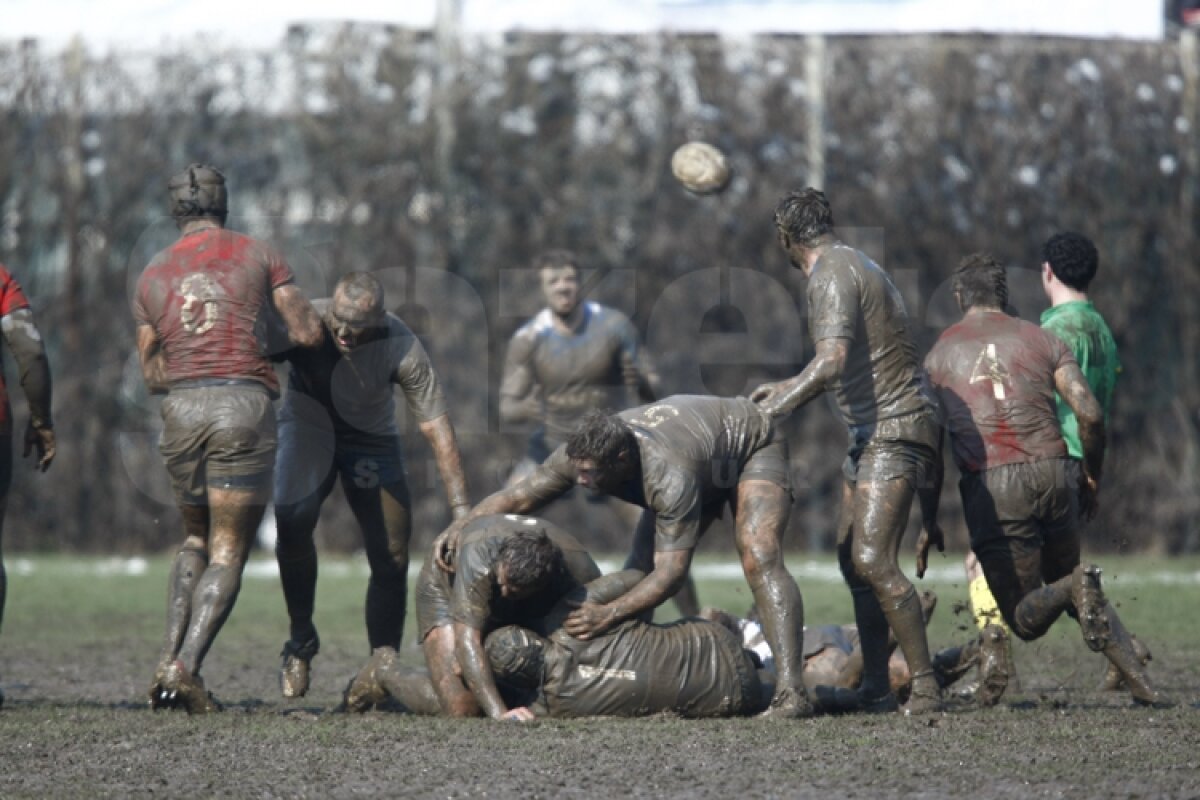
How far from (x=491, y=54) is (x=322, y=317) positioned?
8398 mm

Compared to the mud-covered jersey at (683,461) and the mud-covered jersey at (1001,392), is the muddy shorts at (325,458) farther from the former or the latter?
the mud-covered jersey at (1001,392)

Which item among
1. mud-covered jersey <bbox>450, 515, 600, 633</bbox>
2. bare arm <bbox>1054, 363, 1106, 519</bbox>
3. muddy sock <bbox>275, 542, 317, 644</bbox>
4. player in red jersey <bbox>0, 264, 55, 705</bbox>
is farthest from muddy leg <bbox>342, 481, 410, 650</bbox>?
bare arm <bbox>1054, 363, 1106, 519</bbox>

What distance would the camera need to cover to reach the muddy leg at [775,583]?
22.9 feet

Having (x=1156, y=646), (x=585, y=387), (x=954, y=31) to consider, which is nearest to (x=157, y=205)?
(x=585, y=387)

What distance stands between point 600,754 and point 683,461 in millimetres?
1441

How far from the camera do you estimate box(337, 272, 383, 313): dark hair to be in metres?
7.84

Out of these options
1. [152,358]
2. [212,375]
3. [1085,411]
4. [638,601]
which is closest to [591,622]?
[638,601]

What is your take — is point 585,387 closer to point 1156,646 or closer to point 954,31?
point 1156,646

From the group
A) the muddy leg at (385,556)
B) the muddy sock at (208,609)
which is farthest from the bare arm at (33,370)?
the muddy leg at (385,556)

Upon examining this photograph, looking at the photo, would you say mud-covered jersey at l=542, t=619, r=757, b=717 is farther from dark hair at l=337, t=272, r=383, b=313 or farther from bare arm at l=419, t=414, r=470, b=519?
dark hair at l=337, t=272, r=383, b=313

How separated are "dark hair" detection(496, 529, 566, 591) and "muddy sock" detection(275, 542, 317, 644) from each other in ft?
5.56

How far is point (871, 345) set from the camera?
7285mm

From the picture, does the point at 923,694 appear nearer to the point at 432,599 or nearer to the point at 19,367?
the point at 432,599

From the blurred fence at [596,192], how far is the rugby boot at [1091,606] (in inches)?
340
